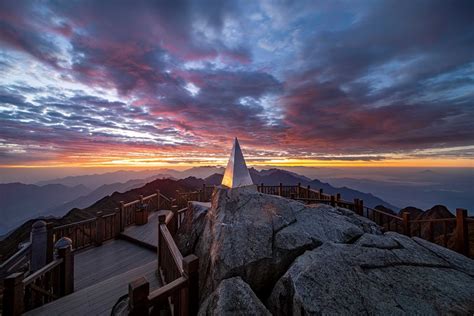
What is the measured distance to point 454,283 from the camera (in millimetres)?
3785

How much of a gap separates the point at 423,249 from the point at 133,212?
13458 mm

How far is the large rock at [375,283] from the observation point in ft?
10.9

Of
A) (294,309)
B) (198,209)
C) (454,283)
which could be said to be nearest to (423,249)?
(454,283)

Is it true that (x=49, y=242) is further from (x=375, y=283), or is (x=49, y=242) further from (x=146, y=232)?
(x=375, y=283)

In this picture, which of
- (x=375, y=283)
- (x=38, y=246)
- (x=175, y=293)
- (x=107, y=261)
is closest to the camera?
(x=175, y=293)

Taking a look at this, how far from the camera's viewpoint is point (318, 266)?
400cm

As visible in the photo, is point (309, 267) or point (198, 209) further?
point (198, 209)

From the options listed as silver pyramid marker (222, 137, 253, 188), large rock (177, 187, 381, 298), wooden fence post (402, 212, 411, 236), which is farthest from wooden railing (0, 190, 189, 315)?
wooden fence post (402, 212, 411, 236)

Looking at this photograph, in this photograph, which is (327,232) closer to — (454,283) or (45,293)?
(454,283)

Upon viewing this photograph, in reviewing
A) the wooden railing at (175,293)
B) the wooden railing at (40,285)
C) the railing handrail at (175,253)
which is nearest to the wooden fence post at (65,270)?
the wooden railing at (40,285)

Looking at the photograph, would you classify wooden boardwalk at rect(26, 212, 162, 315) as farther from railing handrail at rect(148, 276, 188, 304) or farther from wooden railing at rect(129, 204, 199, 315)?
railing handrail at rect(148, 276, 188, 304)

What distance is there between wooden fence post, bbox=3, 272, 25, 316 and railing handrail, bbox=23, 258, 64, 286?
0.18m

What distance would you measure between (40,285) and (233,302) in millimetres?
6069

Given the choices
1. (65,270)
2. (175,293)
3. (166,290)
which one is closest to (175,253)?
(175,293)
